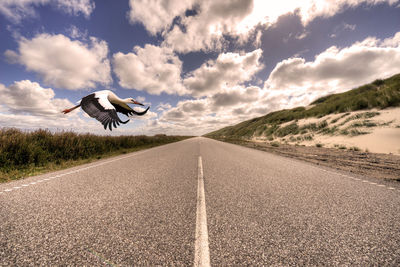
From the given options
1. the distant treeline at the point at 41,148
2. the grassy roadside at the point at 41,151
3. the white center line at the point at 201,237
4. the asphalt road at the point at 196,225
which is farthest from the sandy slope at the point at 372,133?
the distant treeline at the point at 41,148

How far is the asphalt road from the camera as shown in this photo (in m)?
1.48

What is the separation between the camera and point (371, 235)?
5.96ft

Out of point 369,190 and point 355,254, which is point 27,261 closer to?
point 355,254

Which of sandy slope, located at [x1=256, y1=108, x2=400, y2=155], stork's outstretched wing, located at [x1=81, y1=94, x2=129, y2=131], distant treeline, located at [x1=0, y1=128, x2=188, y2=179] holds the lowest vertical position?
sandy slope, located at [x1=256, y1=108, x2=400, y2=155]

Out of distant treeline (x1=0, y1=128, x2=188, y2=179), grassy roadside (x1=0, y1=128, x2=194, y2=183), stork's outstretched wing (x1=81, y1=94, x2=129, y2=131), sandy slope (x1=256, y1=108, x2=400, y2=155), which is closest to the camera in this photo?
stork's outstretched wing (x1=81, y1=94, x2=129, y2=131)

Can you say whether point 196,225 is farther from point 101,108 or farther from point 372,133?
point 372,133

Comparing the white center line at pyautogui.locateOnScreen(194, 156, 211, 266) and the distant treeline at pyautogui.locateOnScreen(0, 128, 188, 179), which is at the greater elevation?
the distant treeline at pyautogui.locateOnScreen(0, 128, 188, 179)

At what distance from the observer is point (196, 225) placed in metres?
2.02

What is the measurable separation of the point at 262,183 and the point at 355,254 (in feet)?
7.61

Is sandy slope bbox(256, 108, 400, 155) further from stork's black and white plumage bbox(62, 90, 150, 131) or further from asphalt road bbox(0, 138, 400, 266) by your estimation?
stork's black and white plumage bbox(62, 90, 150, 131)

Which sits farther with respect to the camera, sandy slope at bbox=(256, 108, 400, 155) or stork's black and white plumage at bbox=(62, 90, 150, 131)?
sandy slope at bbox=(256, 108, 400, 155)

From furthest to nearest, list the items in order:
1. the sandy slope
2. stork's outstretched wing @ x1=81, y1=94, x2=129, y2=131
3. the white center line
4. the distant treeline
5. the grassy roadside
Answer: the sandy slope < the distant treeline < the grassy roadside < stork's outstretched wing @ x1=81, y1=94, x2=129, y2=131 < the white center line

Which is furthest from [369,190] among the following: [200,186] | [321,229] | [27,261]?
[27,261]

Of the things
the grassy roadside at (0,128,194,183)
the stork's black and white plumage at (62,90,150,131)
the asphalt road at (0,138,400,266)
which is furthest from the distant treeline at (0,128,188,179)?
the asphalt road at (0,138,400,266)
